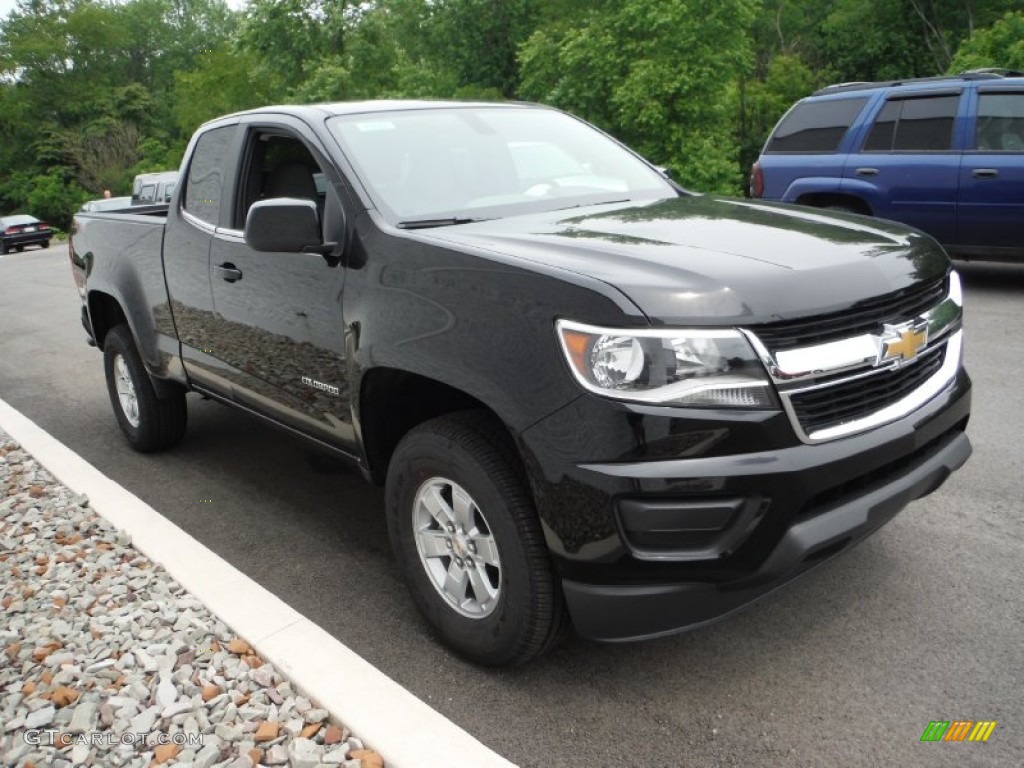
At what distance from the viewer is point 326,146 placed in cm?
351

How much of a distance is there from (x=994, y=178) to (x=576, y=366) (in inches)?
289

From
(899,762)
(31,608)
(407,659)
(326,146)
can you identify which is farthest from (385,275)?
(899,762)

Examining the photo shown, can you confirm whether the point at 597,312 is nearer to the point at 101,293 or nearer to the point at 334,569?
the point at 334,569

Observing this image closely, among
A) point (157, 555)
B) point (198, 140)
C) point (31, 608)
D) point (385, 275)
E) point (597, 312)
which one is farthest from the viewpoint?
point (198, 140)

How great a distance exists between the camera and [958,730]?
2.51 meters

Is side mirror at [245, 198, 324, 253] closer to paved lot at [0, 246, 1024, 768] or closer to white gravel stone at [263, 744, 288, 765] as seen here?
paved lot at [0, 246, 1024, 768]

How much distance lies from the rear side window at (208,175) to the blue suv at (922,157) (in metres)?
6.44

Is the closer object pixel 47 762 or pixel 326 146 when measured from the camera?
pixel 47 762

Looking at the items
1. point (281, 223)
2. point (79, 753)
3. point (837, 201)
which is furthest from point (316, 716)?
point (837, 201)

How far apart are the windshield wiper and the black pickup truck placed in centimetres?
1

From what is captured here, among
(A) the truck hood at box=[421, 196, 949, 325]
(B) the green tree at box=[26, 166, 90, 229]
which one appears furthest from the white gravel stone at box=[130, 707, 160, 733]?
(B) the green tree at box=[26, 166, 90, 229]

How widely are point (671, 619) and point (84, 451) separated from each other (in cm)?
447

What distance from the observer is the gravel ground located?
99.0 inches

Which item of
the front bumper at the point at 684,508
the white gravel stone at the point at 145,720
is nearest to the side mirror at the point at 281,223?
the front bumper at the point at 684,508
